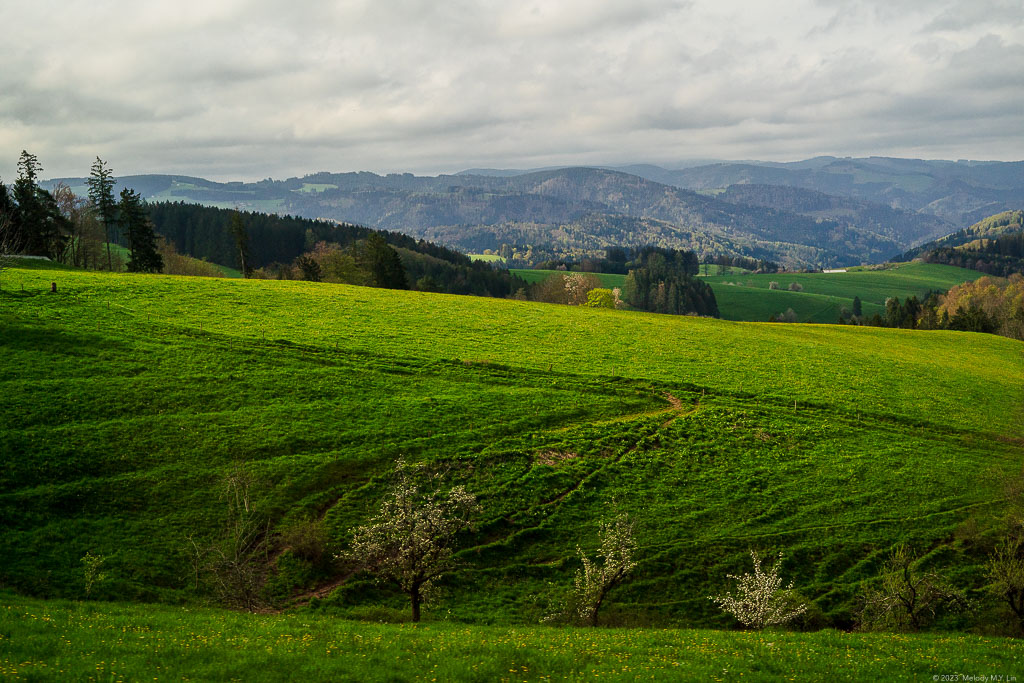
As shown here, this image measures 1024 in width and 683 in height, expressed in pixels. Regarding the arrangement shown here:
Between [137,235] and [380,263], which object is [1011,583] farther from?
[137,235]

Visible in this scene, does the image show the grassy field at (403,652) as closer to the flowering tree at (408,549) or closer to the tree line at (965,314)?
the flowering tree at (408,549)

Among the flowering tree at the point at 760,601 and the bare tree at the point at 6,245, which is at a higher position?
the bare tree at the point at 6,245

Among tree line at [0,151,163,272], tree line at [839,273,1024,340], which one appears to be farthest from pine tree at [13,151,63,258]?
tree line at [839,273,1024,340]

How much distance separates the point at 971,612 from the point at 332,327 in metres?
53.7

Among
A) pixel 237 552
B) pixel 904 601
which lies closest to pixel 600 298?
pixel 904 601

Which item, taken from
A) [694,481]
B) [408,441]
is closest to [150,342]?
[408,441]

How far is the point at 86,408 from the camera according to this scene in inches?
1554

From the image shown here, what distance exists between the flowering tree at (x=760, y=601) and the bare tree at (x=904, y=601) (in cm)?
349

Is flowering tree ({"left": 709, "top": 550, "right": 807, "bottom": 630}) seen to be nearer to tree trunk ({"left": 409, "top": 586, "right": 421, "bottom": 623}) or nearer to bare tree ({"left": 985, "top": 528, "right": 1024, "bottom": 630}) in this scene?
bare tree ({"left": 985, "top": 528, "right": 1024, "bottom": 630})

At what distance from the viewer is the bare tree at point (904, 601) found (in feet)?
102

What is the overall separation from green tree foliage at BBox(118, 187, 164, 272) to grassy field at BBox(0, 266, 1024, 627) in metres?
31.6

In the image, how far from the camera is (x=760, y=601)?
31.8 meters

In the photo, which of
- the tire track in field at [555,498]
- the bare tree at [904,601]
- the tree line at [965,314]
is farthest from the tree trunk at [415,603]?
the tree line at [965,314]

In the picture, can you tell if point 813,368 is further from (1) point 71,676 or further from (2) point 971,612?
(1) point 71,676
